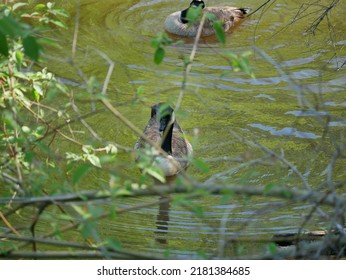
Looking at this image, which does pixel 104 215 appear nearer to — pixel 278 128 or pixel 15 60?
pixel 15 60

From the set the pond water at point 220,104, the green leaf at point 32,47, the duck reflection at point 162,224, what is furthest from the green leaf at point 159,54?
the duck reflection at point 162,224

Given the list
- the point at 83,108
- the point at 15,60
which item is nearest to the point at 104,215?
the point at 15,60

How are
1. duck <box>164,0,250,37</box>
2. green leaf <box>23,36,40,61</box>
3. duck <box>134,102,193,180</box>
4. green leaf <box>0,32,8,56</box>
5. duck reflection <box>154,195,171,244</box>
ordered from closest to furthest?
Answer: 1. green leaf <box>23,36,40,61</box>
2. green leaf <box>0,32,8,56</box>
3. duck reflection <box>154,195,171,244</box>
4. duck <box>134,102,193,180</box>
5. duck <box>164,0,250,37</box>

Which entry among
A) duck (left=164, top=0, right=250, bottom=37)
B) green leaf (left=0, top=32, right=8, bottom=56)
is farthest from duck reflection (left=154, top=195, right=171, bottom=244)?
duck (left=164, top=0, right=250, bottom=37)

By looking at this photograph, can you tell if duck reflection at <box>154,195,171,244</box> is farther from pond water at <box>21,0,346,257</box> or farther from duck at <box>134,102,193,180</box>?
duck at <box>134,102,193,180</box>

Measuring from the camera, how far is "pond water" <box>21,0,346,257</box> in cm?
814

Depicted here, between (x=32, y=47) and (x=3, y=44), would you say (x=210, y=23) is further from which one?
(x=32, y=47)

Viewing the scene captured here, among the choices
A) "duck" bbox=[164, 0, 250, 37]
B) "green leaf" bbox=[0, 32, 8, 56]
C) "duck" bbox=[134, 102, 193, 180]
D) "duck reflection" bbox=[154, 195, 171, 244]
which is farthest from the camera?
"duck" bbox=[164, 0, 250, 37]

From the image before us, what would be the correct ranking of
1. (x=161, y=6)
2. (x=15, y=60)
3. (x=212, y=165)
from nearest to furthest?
1. (x=15, y=60)
2. (x=212, y=165)
3. (x=161, y=6)

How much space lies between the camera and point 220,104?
37.6ft

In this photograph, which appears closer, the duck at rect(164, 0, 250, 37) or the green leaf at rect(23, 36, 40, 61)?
the green leaf at rect(23, 36, 40, 61)

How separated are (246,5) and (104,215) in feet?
41.7

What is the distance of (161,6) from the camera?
Result: 653 inches

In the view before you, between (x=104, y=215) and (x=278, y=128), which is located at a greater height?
(x=104, y=215)
